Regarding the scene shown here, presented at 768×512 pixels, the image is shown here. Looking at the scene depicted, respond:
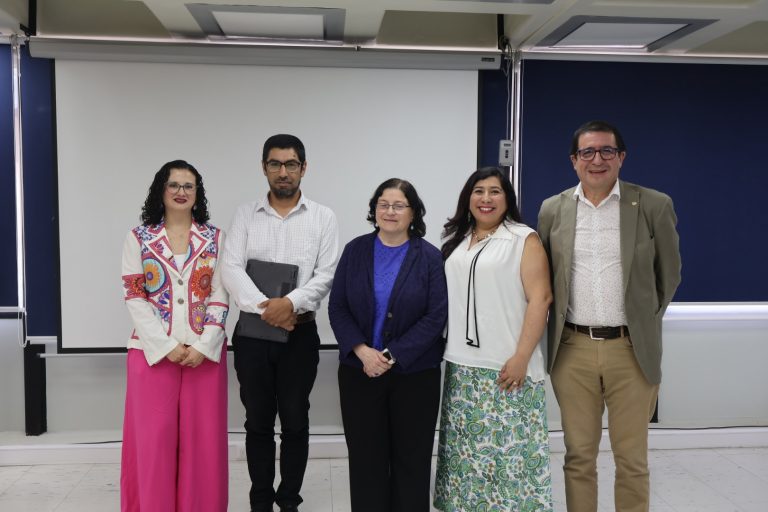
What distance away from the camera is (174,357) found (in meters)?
2.35

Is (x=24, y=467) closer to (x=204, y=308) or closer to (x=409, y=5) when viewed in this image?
(x=204, y=308)

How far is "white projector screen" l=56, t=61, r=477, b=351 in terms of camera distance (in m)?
3.33

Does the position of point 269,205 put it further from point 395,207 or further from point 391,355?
point 391,355

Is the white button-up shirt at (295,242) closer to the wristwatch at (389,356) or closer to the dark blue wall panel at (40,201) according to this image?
the wristwatch at (389,356)

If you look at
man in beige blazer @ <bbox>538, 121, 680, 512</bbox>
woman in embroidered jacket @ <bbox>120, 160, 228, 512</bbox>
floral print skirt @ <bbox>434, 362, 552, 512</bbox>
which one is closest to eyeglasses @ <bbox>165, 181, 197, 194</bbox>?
woman in embroidered jacket @ <bbox>120, 160, 228, 512</bbox>

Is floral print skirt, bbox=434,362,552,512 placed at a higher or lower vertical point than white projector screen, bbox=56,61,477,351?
lower

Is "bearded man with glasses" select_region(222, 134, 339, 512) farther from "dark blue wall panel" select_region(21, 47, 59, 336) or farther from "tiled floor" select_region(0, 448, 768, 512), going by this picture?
"dark blue wall panel" select_region(21, 47, 59, 336)

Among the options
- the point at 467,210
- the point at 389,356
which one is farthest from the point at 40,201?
the point at 467,210

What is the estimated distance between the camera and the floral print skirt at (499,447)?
7.21 feet

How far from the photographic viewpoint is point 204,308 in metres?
2.46

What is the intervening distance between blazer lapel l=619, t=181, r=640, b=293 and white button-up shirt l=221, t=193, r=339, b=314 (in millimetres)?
1163

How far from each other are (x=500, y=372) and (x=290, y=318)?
864 mm

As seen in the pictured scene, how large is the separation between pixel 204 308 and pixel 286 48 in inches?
62.8

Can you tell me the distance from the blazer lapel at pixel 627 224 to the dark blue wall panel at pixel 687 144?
4.77ft
